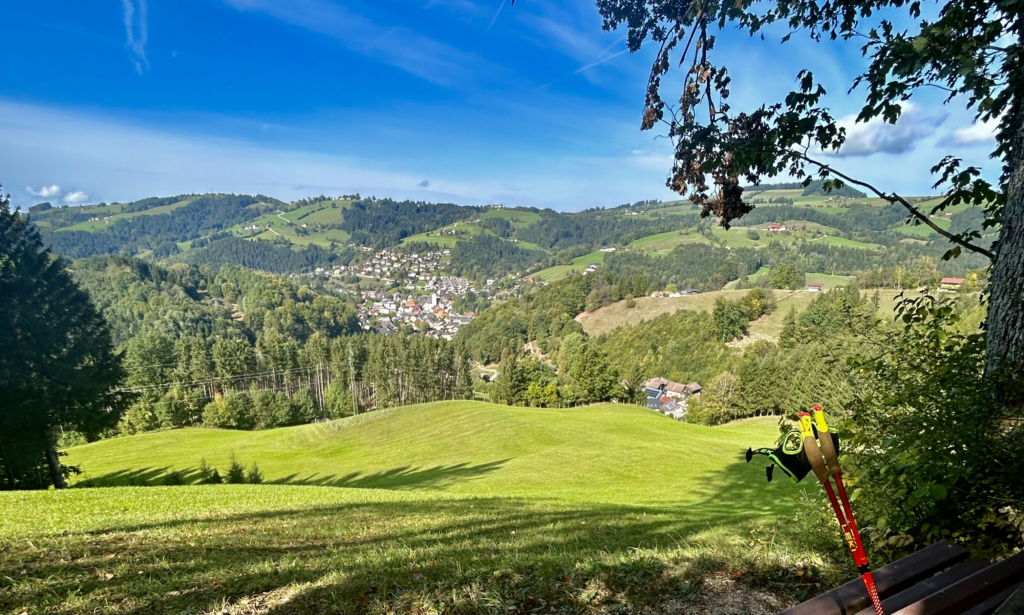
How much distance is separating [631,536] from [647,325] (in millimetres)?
114324

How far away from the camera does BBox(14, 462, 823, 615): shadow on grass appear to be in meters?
3.18

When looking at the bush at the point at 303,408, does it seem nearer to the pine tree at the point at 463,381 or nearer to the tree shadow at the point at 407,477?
the pine tree at the point at 463,381

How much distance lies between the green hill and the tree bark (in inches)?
409

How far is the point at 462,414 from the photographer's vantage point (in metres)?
37.6

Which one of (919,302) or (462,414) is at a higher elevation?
(919,302)

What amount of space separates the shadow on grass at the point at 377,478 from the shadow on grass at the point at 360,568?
1435 cm

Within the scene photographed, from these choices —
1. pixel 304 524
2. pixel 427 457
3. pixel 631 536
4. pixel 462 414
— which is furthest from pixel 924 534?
pixel 462 414

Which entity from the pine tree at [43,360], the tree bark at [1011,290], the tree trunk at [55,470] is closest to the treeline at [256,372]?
the pine tree at [43,360]

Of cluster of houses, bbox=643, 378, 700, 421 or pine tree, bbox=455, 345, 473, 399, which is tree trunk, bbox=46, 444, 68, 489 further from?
cluster of houses, bbox=643, 378, 700, 421

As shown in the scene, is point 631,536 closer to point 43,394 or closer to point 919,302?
point 919,302

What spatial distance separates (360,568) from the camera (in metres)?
4.12

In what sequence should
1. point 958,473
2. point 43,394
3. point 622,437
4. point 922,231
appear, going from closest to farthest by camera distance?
point 958,473
point 43,394
point 622,437
point 922,231

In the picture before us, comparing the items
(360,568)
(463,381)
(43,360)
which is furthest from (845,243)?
(43,360)

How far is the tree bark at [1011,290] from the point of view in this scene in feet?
11.8
